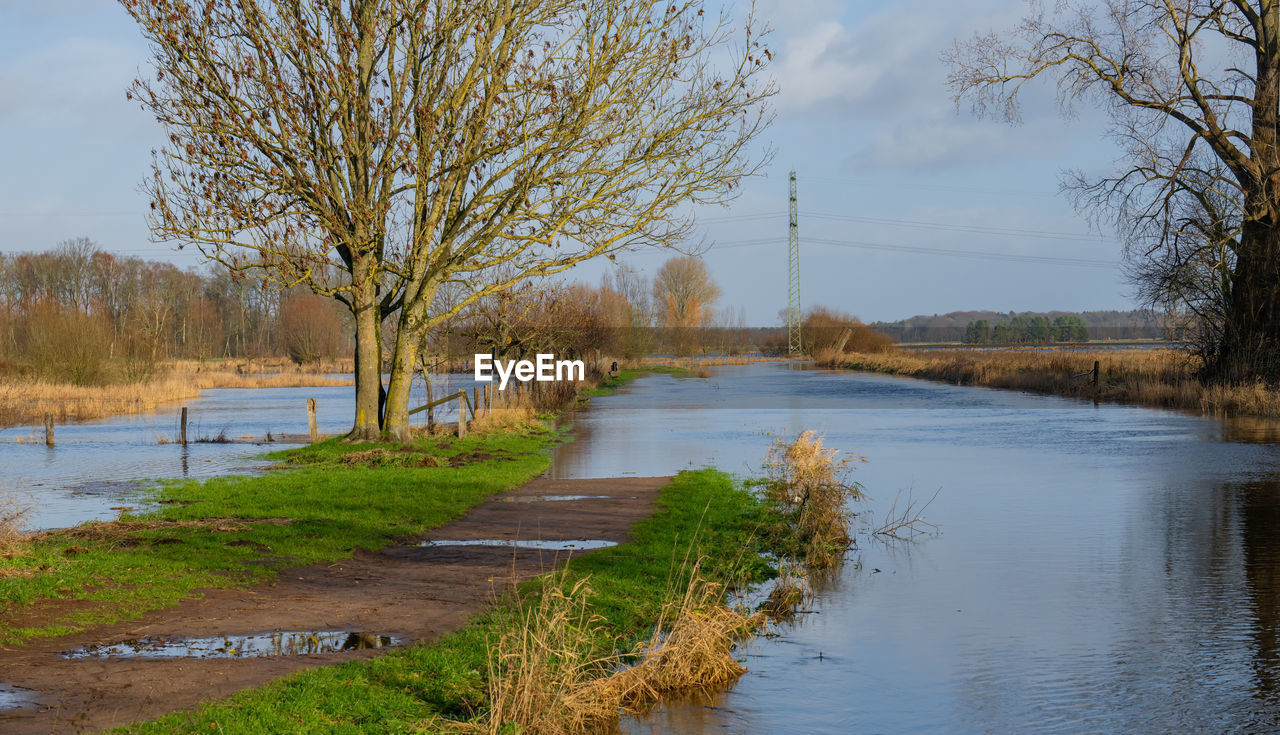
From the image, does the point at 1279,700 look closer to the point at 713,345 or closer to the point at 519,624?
the point at 519,624

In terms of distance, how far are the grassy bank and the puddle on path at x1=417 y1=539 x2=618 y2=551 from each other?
27932mm

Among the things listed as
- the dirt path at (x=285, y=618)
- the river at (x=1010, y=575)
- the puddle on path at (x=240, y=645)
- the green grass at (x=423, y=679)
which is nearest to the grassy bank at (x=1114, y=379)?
the river at (x=1010, y=575)

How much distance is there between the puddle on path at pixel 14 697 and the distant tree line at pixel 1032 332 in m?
130

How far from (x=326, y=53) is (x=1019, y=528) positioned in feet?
48.0

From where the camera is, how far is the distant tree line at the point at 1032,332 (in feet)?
434

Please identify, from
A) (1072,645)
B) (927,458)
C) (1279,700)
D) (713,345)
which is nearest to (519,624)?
(1072,645)

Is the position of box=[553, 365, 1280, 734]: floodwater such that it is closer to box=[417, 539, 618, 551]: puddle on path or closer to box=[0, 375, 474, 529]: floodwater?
box=[417, 539, 618, 551]: puddle on path

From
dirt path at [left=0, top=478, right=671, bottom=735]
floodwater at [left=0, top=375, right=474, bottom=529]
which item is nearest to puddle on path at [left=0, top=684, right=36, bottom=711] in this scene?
dirt path at [left=0, top=478, right=671, bottom=735]

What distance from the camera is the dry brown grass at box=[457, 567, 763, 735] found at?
6660mm

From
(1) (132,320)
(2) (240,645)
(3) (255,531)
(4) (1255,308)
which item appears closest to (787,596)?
(2) (240,645)

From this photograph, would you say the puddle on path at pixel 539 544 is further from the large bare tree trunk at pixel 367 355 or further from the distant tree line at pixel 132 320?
the distant tree line at pixel 132 320

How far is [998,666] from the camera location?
29.0ft

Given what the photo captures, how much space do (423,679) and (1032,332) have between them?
135949mm

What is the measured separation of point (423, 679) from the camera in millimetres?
7355
